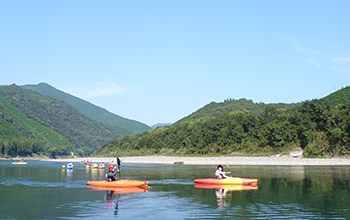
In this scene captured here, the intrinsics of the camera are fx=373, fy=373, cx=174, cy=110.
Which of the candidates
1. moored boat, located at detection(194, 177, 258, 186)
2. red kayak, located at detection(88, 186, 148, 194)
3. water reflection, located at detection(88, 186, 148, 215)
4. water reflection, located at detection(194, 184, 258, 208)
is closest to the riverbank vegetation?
moored boat, located at detection(194, 177, 258, 186)

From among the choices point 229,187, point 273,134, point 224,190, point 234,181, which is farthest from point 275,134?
point 224,190

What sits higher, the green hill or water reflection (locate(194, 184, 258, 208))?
the green hill

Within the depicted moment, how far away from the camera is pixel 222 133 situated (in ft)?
420

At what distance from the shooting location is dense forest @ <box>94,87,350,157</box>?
289 feet

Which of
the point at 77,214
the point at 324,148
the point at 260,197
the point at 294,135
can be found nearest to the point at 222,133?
the point at 294,135

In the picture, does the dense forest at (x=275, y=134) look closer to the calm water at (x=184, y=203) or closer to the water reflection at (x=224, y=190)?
the calm water at (x=184, y=203)

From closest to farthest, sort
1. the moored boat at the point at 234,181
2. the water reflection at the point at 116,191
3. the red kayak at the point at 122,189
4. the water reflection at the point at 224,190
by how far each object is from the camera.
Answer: the water reflection at the point at 224,190 < the water reflection at the point at 116,191 < the red kayak at the point at 122,189 < the moored boat at the point at 234,181

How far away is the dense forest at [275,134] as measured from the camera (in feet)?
289

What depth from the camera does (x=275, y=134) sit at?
344ft

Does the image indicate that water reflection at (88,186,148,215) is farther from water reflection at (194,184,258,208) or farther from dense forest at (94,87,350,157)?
dense forest at (94,87,350,157)

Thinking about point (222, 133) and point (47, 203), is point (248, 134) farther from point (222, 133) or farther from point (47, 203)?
point (47, 203)

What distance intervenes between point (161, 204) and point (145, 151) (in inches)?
5456

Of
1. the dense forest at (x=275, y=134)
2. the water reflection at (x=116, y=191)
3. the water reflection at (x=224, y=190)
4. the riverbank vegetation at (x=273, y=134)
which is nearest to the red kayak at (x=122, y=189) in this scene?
the water reflection at (x=116, y=191)

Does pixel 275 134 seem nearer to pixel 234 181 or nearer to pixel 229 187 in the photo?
pixel 234 181
